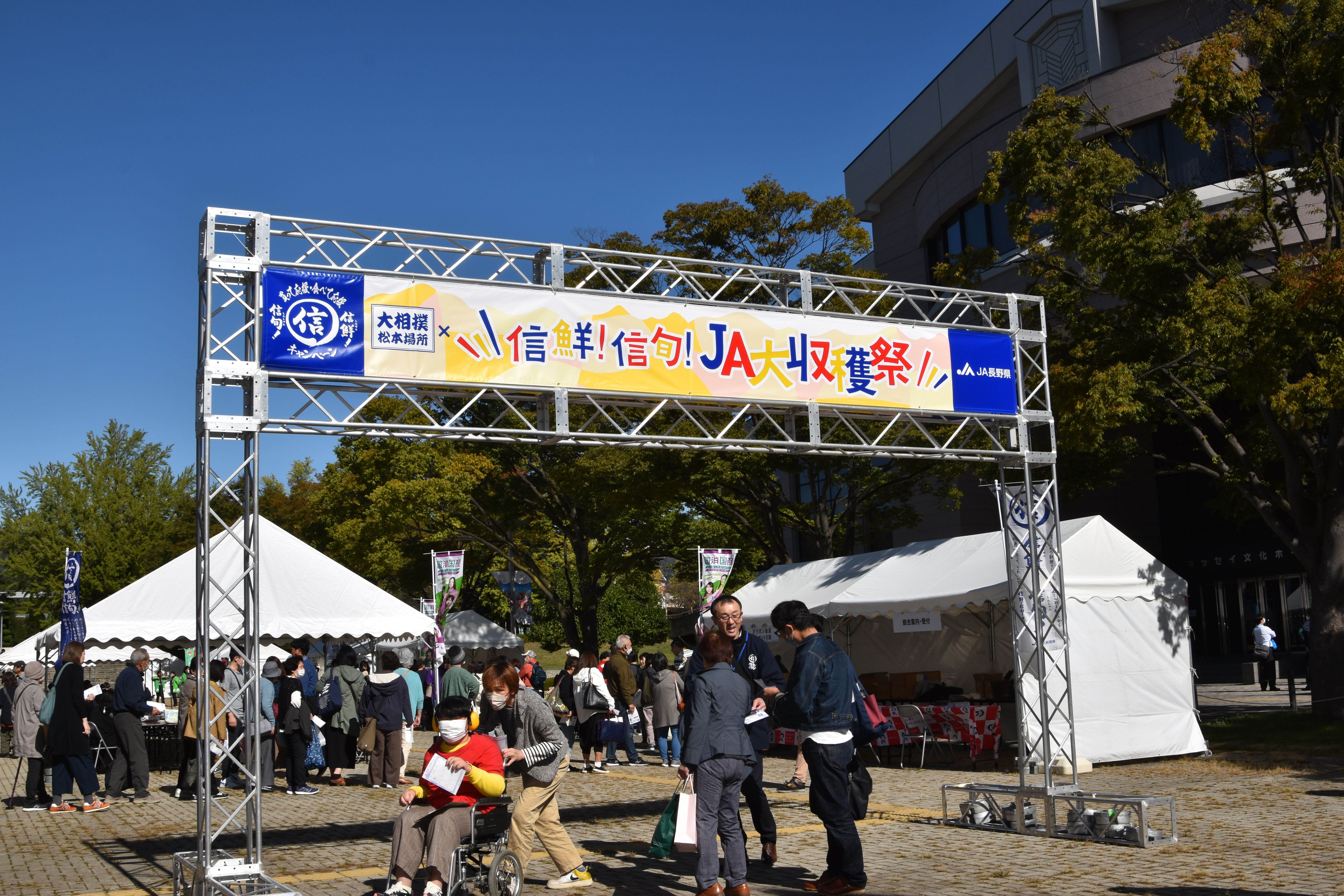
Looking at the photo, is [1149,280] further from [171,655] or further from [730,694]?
[171,655]

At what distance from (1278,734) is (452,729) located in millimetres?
14285

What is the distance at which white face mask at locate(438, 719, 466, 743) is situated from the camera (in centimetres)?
687

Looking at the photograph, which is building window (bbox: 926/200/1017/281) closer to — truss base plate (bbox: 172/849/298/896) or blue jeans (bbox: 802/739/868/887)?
blue jeans (bbox: 802/739/868/887)

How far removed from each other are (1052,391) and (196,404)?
12611mm

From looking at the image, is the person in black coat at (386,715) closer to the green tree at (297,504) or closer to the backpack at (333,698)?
the backpack at (333,698)

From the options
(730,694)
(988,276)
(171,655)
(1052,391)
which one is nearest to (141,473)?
(171,655)

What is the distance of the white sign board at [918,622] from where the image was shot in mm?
15836

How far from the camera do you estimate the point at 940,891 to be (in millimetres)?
7320

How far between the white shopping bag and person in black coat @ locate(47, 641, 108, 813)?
8442 mm

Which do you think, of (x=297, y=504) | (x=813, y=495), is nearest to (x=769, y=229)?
(x=813, y=495)

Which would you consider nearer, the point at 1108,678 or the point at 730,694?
the point at 730,694

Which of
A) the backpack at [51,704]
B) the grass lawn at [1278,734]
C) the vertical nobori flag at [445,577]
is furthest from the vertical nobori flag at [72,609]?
the grass lawn at [1278,734]

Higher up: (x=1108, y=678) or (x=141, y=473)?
(x=141, y=473)

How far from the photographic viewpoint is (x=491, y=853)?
7117 millimetres
